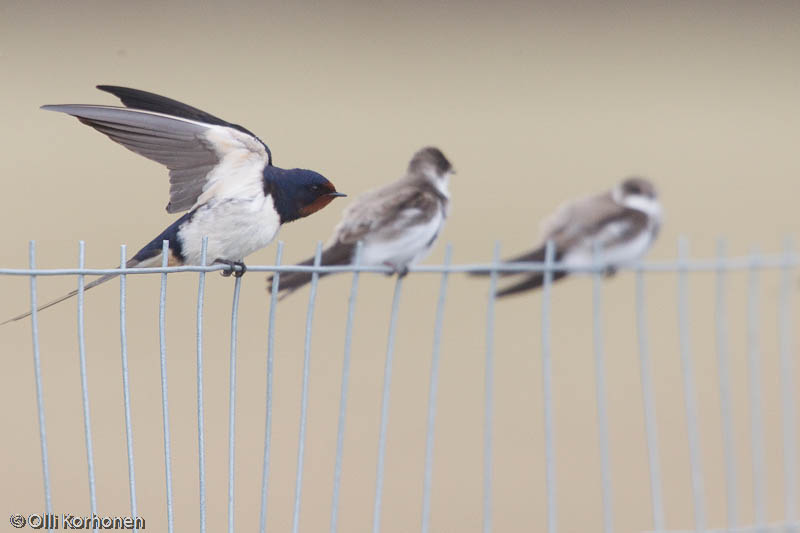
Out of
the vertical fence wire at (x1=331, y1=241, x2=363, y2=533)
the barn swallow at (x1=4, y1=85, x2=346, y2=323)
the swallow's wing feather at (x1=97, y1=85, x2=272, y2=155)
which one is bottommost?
the vertical fence wire at (x1=331, y1=241, x2=363, y2=533)

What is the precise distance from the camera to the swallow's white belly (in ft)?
11.0

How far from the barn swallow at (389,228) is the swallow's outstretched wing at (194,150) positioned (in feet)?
1.31

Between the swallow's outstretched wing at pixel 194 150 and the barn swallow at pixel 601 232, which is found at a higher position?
the swallow's outstretched wing at pixel 194 150

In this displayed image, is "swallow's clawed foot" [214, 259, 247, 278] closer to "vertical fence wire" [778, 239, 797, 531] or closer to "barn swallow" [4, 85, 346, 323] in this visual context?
"barn swallow" [4, 85, 346, 323]

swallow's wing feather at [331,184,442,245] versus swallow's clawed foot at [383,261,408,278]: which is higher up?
swallow's wing feather at [331,184,442,245]

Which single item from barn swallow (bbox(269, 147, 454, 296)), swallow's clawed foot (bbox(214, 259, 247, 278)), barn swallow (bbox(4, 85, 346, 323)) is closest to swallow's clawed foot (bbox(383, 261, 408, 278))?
barn swallow (bbox(269, 147, 454, 296))

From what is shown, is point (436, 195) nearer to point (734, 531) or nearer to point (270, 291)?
point (270, 291)

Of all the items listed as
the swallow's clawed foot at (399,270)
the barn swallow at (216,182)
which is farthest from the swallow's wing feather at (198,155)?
→ the swallow's clawed foot at (399,270)

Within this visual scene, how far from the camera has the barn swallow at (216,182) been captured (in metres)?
3.34

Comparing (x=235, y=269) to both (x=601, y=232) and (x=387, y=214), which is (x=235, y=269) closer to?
(x=387, y=214)

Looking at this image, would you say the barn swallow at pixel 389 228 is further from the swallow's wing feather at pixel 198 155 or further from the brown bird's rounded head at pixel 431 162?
the swallow's wing feather at pixel 198 155

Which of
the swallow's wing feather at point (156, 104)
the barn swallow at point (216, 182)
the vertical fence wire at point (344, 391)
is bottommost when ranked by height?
the vertical fence wire at point (344, 391)

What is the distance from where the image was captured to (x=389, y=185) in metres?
3.22

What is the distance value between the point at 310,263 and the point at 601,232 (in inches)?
28.3
